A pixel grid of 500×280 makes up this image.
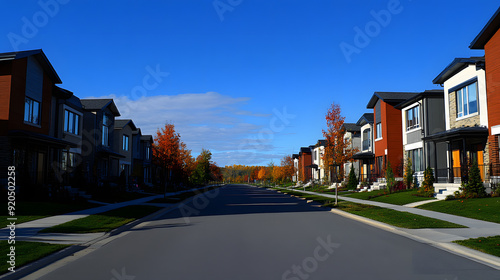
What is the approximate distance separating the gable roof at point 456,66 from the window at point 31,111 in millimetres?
27094

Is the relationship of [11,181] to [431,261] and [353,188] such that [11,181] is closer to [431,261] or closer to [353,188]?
[431,261]

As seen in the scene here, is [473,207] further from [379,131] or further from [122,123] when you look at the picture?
[122,123]

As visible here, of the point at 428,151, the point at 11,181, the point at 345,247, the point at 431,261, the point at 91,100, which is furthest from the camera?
Answer: the point at 91,100

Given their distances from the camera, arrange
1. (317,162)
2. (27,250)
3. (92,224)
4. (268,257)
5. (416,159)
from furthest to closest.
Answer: (317,162), (416,159), (92,224), (27,250), (268,257)

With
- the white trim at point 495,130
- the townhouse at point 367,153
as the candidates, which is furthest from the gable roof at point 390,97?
the white trim at point 495,130

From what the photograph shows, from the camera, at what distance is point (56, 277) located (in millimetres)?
7586

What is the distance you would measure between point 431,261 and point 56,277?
746 cm

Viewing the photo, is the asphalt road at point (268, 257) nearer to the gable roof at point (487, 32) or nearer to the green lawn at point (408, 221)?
the green lawn at point (408, 221)

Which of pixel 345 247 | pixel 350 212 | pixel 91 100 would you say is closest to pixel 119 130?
pixel 91 100

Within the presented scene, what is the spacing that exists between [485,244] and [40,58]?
2582cm

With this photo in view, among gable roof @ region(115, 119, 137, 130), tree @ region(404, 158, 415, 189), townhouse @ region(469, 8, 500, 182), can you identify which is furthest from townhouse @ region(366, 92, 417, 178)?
gable roof @ region(115, 119, 137, 130)

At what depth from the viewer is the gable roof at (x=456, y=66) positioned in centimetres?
2676

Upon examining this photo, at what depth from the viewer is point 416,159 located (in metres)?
36.1

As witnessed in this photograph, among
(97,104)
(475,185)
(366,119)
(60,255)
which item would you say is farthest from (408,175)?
(60,255)
